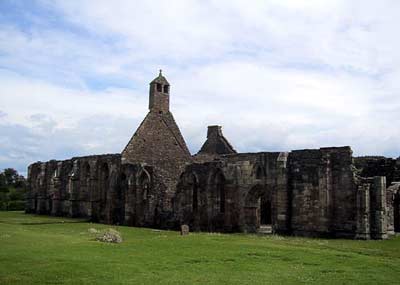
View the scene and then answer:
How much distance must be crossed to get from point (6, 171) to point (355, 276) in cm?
7175

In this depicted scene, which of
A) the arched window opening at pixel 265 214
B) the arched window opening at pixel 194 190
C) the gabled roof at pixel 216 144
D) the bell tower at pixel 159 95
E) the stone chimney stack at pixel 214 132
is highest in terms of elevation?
the bell tower at pixel 159 95

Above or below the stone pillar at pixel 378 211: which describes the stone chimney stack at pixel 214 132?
above

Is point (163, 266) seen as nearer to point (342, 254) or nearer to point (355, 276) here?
point (355, 276)

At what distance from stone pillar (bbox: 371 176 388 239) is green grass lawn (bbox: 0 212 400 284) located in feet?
14.8

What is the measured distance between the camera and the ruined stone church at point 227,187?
27.8 metres

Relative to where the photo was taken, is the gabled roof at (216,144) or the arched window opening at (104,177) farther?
the gabled roof at (216,144)

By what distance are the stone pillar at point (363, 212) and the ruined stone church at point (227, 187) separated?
0.05 metres

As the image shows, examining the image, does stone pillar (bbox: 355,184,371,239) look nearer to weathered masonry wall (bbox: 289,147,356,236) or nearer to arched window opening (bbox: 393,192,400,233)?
weathered masonry wall (bbox: 289,147,356,236)

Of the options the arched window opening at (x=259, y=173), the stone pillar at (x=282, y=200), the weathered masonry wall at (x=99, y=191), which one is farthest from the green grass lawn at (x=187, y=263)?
the weathered masonry wall at (x=99, y=191)

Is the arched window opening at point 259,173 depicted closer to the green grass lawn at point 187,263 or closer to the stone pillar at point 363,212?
the stone pillar at point 363,212

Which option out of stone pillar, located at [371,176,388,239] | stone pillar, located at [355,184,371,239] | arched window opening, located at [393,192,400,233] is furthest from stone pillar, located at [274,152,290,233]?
arched window opening, located at [393,192,400,233]

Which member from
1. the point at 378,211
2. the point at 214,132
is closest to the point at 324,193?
the point at 378,211

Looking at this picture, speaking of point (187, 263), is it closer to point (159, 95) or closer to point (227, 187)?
point (227, 187)

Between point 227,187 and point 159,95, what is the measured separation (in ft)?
58.0
